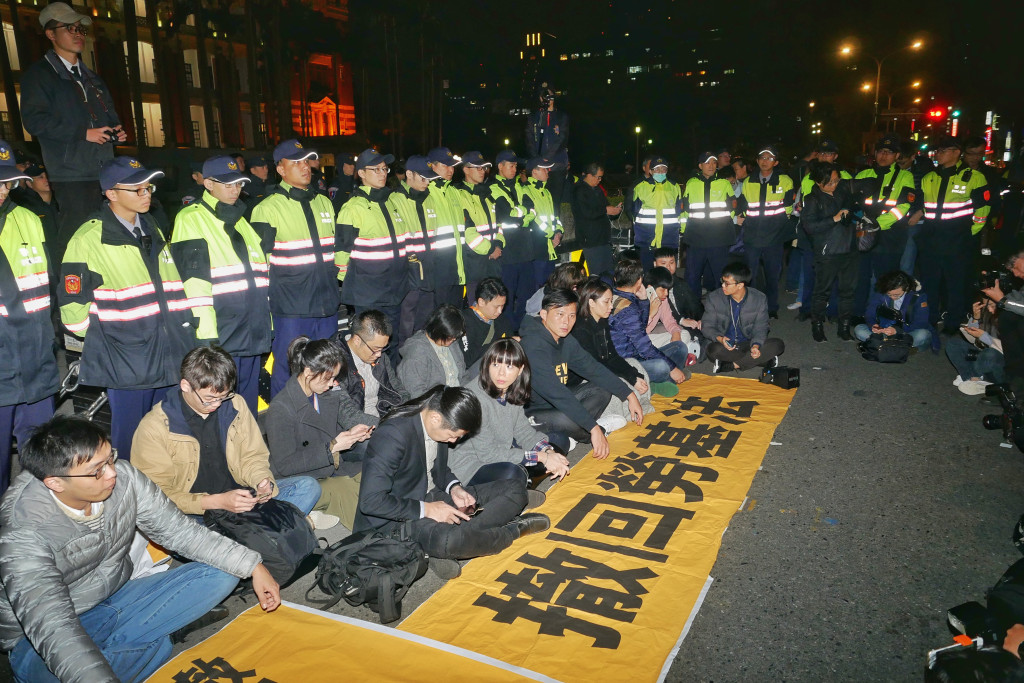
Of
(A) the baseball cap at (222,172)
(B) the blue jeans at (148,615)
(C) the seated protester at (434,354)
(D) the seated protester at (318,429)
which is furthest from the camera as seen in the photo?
(C) the seated protester at (434,354)

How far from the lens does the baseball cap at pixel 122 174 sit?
411 cm

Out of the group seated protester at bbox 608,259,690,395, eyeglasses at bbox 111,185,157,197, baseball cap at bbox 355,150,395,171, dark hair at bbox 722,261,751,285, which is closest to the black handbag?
eyeglasses at bbox 111,185,157,197

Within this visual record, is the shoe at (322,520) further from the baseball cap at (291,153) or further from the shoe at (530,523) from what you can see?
the baseball cap at (291,153)

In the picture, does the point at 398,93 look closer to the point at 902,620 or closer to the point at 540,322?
the point at 540,322

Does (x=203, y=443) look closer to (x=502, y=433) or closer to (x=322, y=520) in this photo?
(x=322, y=520)

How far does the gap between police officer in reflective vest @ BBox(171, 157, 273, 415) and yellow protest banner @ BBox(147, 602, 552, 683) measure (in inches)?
79.7

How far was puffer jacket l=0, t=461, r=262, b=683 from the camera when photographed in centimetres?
249

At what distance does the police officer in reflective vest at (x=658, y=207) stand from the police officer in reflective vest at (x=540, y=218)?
4.40 ft

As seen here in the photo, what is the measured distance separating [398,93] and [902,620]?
37.3m

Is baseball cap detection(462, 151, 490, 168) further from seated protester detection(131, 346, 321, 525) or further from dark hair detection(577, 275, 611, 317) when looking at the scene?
seated protester detection(131, 346, 321, 525)

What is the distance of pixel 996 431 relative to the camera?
5.71m

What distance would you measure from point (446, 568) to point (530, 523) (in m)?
Result: 0.67

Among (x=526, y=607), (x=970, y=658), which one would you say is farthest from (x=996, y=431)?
(x=526, y=607)

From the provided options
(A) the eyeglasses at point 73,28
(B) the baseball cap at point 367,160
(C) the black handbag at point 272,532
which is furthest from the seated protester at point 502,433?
(A) the eyeglasses at point 73,28
